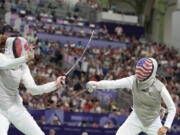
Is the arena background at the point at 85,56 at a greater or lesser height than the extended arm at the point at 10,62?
lesser

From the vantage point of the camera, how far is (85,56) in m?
14.8

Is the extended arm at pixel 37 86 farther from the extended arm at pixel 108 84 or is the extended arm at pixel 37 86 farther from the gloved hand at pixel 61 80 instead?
the extended arm at pixel 108 84

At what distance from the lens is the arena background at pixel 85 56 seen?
9.88 m

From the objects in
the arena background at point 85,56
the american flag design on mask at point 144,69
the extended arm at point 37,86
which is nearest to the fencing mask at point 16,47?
the extended arm at point 37,86

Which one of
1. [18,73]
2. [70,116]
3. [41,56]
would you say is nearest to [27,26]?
[41,56]

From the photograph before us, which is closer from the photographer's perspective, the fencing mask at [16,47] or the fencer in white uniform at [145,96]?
the fencing mask at [16,47]

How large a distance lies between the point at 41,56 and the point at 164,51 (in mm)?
8154

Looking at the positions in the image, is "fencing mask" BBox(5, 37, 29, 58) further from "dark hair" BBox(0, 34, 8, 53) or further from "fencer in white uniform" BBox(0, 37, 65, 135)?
"dark hair" BBox(0, 34, 8, 53)

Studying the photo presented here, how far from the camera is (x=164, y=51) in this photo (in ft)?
62.5

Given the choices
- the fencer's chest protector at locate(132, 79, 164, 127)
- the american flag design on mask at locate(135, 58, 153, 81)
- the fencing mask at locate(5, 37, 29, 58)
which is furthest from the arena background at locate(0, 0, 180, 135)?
the fencing mask at locate(5, 37, 29, 58)

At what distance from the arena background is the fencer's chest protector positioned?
6.29ft

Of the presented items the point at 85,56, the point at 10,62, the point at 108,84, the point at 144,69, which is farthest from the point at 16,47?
the point at 85,56

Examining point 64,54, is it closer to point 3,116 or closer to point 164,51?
point 164,51

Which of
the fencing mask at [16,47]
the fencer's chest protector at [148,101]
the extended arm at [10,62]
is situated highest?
the fencing mask at [16,47]
